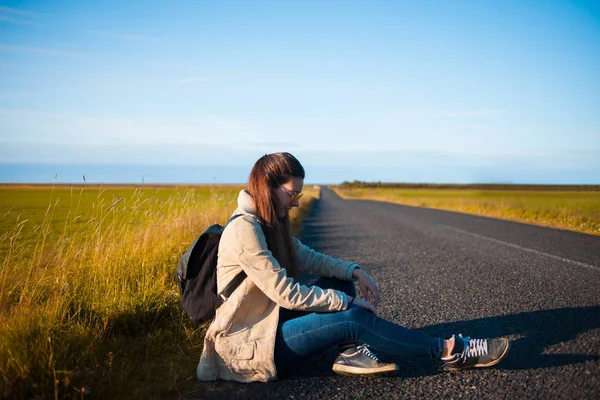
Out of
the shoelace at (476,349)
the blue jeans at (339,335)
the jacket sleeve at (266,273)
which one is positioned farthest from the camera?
the shoelace at (476,349)

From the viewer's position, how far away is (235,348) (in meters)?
2.57

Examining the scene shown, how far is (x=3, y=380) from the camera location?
7.02 ft

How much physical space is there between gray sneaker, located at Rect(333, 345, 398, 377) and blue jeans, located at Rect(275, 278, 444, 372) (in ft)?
0.47

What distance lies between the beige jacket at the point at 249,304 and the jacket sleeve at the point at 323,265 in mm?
535

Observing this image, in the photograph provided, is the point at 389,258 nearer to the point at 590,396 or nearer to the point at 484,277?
the point at 484,277

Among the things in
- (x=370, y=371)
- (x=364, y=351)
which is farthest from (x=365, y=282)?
(x=370, y=371)

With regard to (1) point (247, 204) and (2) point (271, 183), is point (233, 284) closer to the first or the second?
(1) point (247, 204)

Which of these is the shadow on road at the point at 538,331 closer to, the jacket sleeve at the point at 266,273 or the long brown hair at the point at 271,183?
the jacket sleeve at the point at 266,273

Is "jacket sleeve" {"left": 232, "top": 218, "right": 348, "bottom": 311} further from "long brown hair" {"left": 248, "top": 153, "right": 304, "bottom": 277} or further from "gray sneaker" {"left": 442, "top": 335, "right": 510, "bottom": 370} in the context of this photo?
"gray sneaker" {"left": 442, "top": 335, "right": 510, "bottom": 370}

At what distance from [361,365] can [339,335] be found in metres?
0.30

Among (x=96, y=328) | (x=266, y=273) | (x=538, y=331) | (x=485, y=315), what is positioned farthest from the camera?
(x=485, y=315)

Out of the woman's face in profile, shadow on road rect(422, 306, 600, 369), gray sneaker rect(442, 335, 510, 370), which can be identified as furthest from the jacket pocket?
shadow on road rect(422, 306, 600, 369)

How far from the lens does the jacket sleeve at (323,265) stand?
312 cm

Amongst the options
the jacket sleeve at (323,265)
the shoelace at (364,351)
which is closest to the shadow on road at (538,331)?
the shoelace at (364,351)
